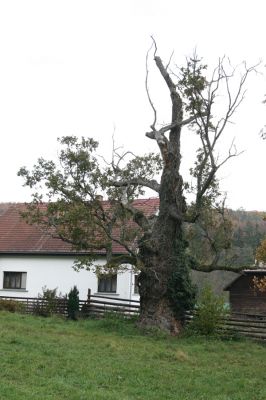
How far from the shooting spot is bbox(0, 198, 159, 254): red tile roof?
3100 centimetres

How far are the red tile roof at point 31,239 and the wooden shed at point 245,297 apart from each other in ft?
20.9

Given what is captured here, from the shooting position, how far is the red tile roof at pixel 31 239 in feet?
102

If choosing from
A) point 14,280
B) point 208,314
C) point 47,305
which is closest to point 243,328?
point 208,314

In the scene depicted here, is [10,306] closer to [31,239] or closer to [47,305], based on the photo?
[47,305]

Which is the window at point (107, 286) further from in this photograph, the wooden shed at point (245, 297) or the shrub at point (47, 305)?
the wooden shed at point (245, 297)

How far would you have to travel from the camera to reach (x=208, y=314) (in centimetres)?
1992

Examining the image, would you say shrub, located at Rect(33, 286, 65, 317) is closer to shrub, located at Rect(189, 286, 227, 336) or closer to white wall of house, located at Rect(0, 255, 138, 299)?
white wall of house, located at Rect(0, 255, 138, 299)

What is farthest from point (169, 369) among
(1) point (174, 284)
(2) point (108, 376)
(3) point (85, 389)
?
(1) point (174, 284)

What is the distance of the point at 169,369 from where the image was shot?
492 inches

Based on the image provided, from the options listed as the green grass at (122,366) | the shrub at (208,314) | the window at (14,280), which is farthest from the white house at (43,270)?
the green grass at (122,366)

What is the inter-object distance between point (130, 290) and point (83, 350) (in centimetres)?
1448

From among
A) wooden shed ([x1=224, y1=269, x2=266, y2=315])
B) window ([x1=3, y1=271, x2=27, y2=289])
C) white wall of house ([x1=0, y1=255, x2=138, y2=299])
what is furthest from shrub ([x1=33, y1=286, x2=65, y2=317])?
wooden shed ([x1=224, y1=269, x2=266, y2=315])

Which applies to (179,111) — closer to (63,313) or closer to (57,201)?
(57,201)

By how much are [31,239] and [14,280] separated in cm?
261
